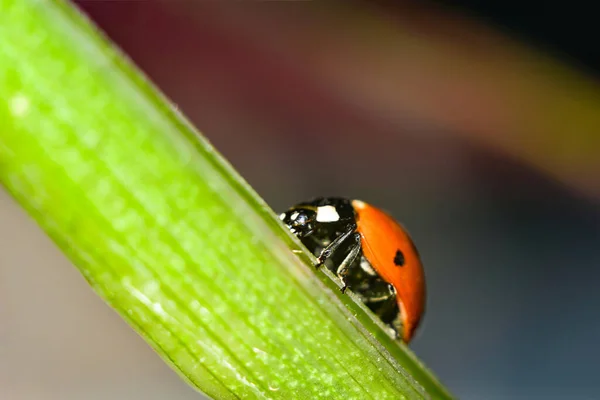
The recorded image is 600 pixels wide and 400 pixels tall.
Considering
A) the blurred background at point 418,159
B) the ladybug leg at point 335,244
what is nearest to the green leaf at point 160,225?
the ladybug leg at point 335,244

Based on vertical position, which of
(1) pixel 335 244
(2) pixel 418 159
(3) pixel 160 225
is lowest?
(3) pixel 160 225

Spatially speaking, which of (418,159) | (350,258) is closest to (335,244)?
(350,258)

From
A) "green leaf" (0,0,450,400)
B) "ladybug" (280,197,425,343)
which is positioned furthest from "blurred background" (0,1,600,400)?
"green leaf" (0,0,450,400)

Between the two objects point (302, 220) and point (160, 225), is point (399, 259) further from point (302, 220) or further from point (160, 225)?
point (160, 225)

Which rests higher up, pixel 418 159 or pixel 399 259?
pixel 418 159

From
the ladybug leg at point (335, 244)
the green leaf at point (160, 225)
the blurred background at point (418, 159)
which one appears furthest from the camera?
the blurred background at point (418, 159)

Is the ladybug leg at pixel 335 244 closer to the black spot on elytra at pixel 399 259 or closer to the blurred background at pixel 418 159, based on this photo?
the black spot on elytra at pixel 399 259

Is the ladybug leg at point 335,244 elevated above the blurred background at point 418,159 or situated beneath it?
situated beneath
